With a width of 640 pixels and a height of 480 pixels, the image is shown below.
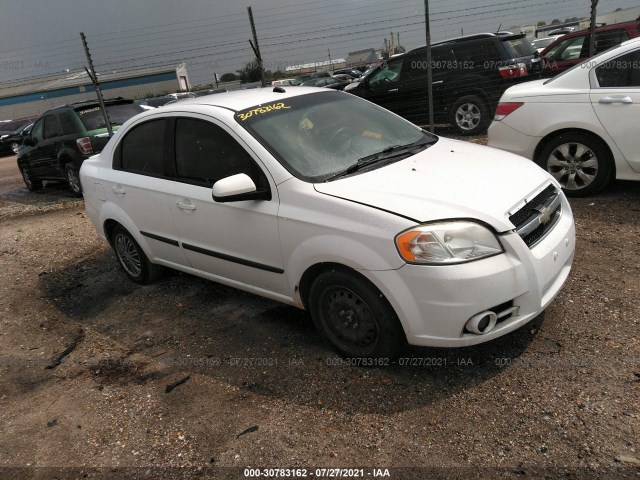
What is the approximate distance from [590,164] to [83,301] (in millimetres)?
5247

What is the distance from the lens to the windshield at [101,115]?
29.9 feet

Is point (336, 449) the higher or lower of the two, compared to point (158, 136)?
lower

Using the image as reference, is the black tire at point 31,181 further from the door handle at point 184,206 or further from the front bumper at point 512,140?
the front bumper at point 512,140

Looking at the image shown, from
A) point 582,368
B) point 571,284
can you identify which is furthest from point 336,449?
point 571,284

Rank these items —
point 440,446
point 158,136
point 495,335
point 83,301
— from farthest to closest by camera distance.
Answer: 1. point 83,301
2. point 158,136
3. point 495,335
4. point 440,446

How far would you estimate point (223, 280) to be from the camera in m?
3.90

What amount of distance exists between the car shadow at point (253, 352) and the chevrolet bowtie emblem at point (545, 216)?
2.44ft

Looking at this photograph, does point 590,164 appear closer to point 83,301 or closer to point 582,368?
point 582,368

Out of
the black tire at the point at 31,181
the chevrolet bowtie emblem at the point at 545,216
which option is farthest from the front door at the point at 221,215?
the black tire at the point at 31,181

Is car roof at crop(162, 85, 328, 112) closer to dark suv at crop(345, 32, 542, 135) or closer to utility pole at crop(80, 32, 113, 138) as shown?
utility pole at crop(80, 32, 113, 138)

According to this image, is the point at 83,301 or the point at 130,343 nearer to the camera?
the point at 130,343

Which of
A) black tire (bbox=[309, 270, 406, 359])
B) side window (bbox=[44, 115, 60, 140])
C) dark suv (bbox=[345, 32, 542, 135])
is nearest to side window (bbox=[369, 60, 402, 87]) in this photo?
dark suv (bbox=[345, 32, 542, 135])

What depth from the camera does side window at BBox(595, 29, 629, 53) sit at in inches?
376

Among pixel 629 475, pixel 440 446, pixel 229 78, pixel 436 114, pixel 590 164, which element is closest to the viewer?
pixel 629 475
